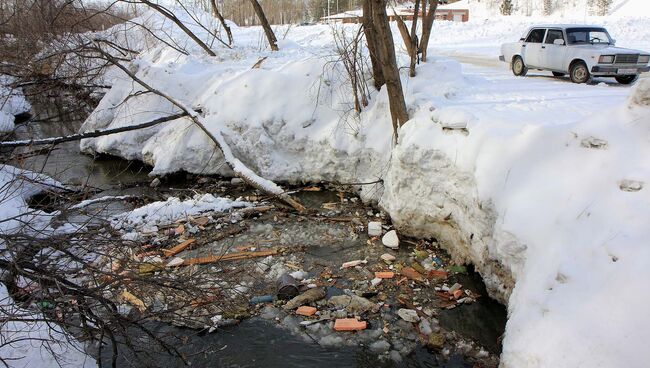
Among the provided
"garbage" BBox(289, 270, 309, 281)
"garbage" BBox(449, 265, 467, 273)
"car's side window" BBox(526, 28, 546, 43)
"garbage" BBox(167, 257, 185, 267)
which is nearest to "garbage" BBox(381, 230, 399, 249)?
"garbage" BBox(449, 265, 467, 273)

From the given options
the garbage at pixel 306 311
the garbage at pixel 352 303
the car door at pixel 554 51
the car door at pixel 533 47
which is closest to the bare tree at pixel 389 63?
the garbage at pixel 352 303

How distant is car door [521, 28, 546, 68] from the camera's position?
44.6 feet

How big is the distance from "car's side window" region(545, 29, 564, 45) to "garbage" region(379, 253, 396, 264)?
31.8ft

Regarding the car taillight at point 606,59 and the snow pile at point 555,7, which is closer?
the car taillight at point 606,59

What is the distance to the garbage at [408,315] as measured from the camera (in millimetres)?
5637

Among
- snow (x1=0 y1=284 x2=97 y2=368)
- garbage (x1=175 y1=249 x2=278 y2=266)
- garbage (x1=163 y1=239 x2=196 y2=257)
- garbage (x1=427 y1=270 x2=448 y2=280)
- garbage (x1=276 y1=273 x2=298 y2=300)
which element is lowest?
garbage (x1=427 y1=270 x2=448 y2=280)

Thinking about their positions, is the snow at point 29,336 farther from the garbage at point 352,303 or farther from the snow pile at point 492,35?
the snow pile at point 492,35

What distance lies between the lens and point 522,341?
13.1ft

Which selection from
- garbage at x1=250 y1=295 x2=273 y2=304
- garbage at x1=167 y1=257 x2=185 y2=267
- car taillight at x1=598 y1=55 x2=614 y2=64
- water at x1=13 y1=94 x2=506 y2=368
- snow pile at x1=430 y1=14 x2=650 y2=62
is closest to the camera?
water at x1=13 y1=94 x2=506 y2=368

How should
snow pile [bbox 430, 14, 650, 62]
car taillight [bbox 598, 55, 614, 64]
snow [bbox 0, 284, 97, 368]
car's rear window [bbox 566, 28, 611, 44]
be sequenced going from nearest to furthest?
snow [bbox 0, 284, 97, 368], car taillight [bbox 598, 55, 614, 64], car's rear window [bbox 566, 28, 611, 44], snow pile [bbox 430, 14, 650, 62]

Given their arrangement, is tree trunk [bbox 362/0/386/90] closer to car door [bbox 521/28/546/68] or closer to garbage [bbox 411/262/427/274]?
garbage [bbox 411/262/427/274]

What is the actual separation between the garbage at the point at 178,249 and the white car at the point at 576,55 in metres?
10.8

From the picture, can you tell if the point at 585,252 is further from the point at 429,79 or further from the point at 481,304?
the point at 429,79

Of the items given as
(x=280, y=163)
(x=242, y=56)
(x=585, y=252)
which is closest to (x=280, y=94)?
(x=280, y=163)
